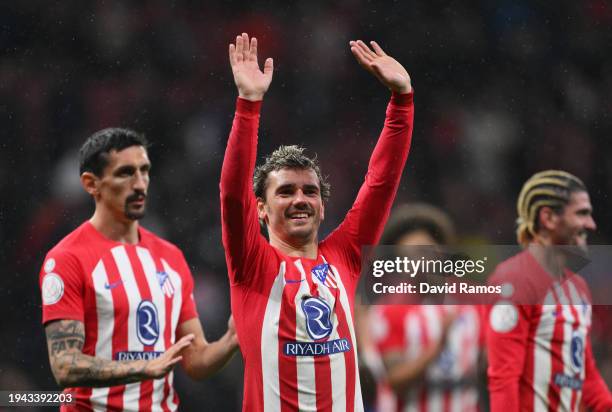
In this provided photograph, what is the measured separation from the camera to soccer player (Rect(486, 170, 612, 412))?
11.4 feet

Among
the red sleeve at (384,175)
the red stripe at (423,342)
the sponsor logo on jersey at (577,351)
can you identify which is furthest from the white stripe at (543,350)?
the red sleeve at (384,175)

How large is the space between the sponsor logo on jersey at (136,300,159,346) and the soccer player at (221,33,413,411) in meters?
0.64

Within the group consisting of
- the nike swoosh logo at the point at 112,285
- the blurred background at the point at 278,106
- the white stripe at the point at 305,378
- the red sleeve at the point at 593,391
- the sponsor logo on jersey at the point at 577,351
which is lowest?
the white stripe at the point at 305,378

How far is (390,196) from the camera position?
108 inches

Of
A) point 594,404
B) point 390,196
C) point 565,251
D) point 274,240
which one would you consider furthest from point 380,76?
point 594,404

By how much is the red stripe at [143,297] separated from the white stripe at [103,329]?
0.13 metres

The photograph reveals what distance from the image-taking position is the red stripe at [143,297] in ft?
10.3

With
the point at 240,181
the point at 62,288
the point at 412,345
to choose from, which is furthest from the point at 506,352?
the point at 62,288

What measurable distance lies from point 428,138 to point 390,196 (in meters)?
3.64

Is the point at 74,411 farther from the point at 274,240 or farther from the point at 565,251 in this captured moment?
the point at 565,251

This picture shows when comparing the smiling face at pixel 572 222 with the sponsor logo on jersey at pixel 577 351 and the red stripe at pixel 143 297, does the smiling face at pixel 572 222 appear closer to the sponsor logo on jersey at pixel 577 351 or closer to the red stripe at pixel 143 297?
the sponsor logo on jersey at pixel 577 351

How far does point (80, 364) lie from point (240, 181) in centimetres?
96

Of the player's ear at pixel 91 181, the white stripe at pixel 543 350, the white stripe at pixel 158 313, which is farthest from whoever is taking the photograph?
the white stripe at pixel 543 350

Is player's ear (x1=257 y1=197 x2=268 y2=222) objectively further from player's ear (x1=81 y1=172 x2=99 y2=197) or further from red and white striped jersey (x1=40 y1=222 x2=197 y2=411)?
player's ear (x1=81 y1=172 x2=99 y2=197)
